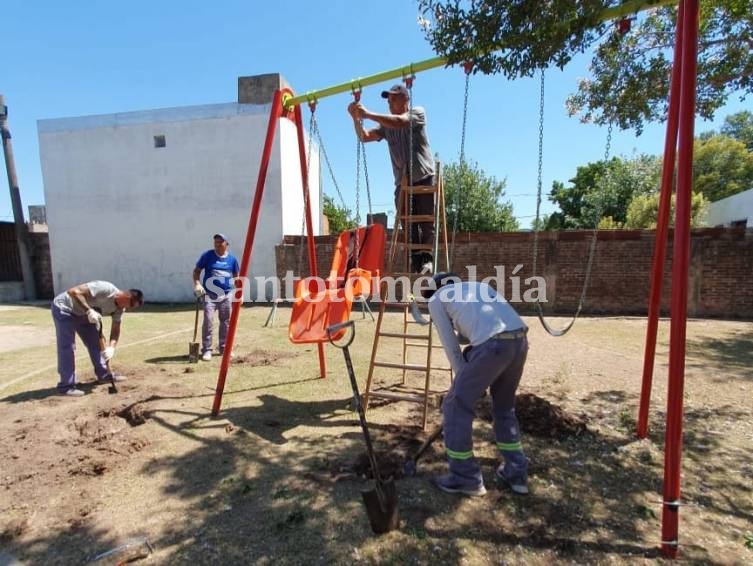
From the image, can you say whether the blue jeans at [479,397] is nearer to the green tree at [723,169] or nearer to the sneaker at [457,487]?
A: the sneaker at [457,487]

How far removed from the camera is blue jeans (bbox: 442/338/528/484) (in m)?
2.61

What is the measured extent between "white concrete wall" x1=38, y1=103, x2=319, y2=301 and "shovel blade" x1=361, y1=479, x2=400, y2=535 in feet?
37.3

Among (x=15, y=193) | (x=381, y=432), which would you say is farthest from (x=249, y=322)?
(x=15, y=193)

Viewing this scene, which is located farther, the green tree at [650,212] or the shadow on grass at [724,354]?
the green tree at [650,212]

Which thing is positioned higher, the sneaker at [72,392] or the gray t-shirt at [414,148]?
the gray t-shirt at [414,148]

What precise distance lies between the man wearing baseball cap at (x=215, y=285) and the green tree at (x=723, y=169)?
29.1m

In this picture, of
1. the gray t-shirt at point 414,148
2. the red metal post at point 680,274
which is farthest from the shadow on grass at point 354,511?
the gray t-shirt at point 414,148

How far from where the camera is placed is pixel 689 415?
410 centimetres

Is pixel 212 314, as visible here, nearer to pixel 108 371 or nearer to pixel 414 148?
pixel 108 371

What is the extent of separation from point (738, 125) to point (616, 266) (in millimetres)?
38521

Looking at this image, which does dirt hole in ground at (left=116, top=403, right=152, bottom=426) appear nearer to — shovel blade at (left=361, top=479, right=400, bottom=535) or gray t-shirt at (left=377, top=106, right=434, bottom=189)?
shovel blade at (left=361, top=479, right=400, bottom=535)

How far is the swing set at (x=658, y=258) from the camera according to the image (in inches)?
88.6

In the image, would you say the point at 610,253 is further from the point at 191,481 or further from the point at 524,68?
the point at 191,481

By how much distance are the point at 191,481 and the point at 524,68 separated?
3.72 metres
